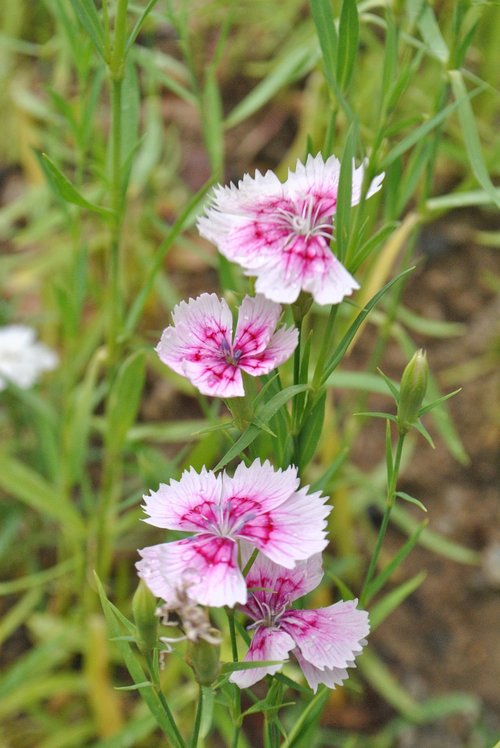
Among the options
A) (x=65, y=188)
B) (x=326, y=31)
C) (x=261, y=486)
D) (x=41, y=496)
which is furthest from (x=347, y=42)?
(x=41, y=496)

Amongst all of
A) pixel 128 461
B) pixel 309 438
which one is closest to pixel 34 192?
pixel 128 461

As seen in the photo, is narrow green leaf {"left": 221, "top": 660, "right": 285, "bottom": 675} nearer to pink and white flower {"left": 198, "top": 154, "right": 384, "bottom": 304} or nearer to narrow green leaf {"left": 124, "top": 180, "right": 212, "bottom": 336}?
pink and white flower {"left": 198, "top": 154, "right": 384, "bottom": 304}

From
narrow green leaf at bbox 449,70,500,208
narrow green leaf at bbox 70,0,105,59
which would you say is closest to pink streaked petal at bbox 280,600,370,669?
narrow green leaf at bbox 449,70,500,208

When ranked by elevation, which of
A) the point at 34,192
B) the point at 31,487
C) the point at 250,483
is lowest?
the point at 250,483

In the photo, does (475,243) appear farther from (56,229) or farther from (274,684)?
(274,684)

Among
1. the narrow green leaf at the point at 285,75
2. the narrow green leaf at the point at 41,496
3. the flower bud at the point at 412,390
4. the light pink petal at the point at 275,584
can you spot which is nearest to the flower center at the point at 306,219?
the flower bud at the point at 412,390

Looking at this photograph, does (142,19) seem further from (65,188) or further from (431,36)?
(431,36)

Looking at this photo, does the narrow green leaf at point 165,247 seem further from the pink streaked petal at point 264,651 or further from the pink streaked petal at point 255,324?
the pink streaked petal at point 264,651
